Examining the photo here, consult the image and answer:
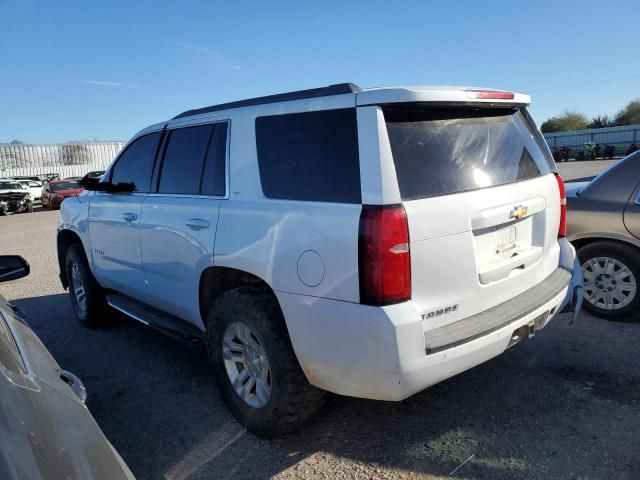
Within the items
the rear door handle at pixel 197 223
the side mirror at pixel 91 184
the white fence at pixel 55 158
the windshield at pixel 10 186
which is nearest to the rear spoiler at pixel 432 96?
the rear door handle at pixel 197 223

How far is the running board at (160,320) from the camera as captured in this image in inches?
145

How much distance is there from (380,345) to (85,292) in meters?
4.03

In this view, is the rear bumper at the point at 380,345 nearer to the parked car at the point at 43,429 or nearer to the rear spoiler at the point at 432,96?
the rear spoiler at the point at 432,96

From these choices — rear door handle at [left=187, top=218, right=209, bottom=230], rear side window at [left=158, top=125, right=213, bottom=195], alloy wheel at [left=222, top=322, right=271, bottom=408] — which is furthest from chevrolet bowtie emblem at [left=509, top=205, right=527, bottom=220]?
rear side window at [left=158, top=125, right=213, bottom=195]

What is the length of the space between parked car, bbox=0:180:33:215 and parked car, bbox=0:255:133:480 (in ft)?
82.9

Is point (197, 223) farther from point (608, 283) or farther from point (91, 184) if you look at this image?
point (608, 283)

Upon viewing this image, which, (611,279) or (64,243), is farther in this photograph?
(64,243)

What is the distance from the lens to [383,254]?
2.43 metres

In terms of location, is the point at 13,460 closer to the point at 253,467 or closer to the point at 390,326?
the point at 390,326

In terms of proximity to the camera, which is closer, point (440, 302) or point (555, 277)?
point (440, 302)

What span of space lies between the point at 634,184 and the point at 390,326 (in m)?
3.63

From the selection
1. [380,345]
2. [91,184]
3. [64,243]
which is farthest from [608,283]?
[64,243]

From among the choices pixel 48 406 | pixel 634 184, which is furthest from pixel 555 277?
pixel 48 406

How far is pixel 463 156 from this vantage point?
290 cm
